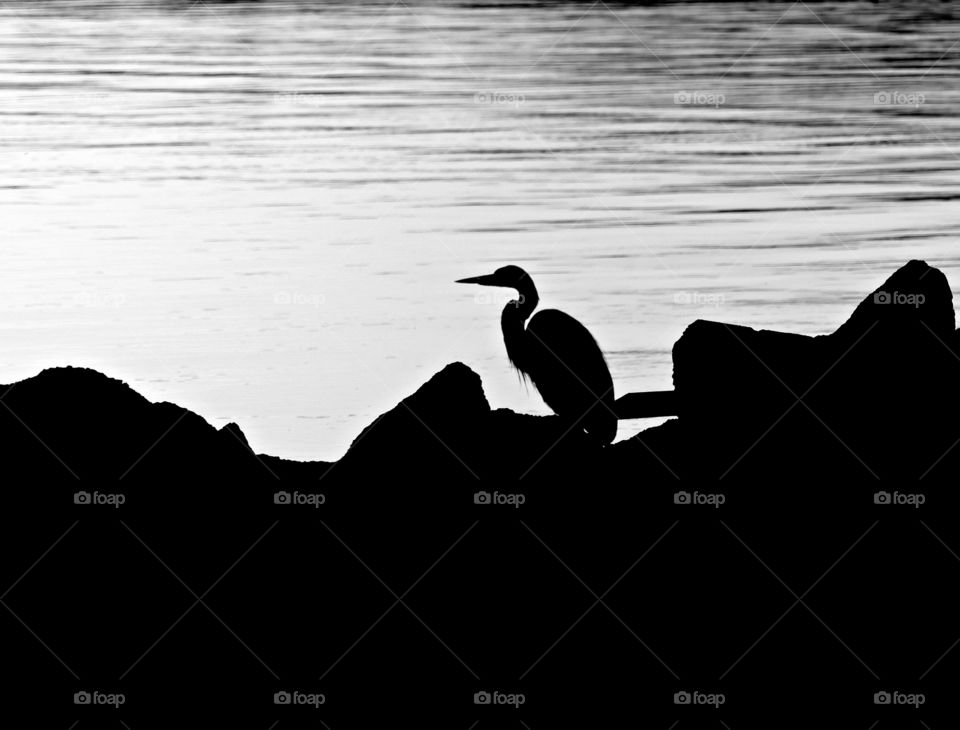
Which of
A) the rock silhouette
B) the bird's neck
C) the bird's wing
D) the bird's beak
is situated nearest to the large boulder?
the rock silhouette

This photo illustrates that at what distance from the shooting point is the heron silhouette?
843cm

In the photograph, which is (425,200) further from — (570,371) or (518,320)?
(570,371)

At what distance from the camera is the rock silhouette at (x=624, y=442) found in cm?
646

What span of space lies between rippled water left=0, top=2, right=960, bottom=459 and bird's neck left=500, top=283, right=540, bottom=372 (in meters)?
0.56

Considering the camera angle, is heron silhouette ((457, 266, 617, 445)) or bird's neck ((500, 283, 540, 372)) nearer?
heron silhouette ((457, 266, 617, 445))

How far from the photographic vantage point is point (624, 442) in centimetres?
693

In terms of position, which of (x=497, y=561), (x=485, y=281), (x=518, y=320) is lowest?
(x=497, y=561)

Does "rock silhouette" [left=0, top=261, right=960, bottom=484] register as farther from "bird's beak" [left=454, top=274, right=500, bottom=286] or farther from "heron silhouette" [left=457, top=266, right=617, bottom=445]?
"bird's beak" [left=454, top=274, right=500, bottom=286]

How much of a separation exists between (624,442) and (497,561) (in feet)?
3.51

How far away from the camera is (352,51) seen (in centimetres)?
2861

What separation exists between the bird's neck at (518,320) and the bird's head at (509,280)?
4 centimetres

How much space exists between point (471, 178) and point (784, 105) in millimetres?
7271

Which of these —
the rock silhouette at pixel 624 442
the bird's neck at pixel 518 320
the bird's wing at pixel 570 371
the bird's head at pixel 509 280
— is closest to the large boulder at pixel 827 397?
the rock silhouette at pixel 624 442

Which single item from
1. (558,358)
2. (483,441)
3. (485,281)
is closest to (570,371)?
(558,358)
